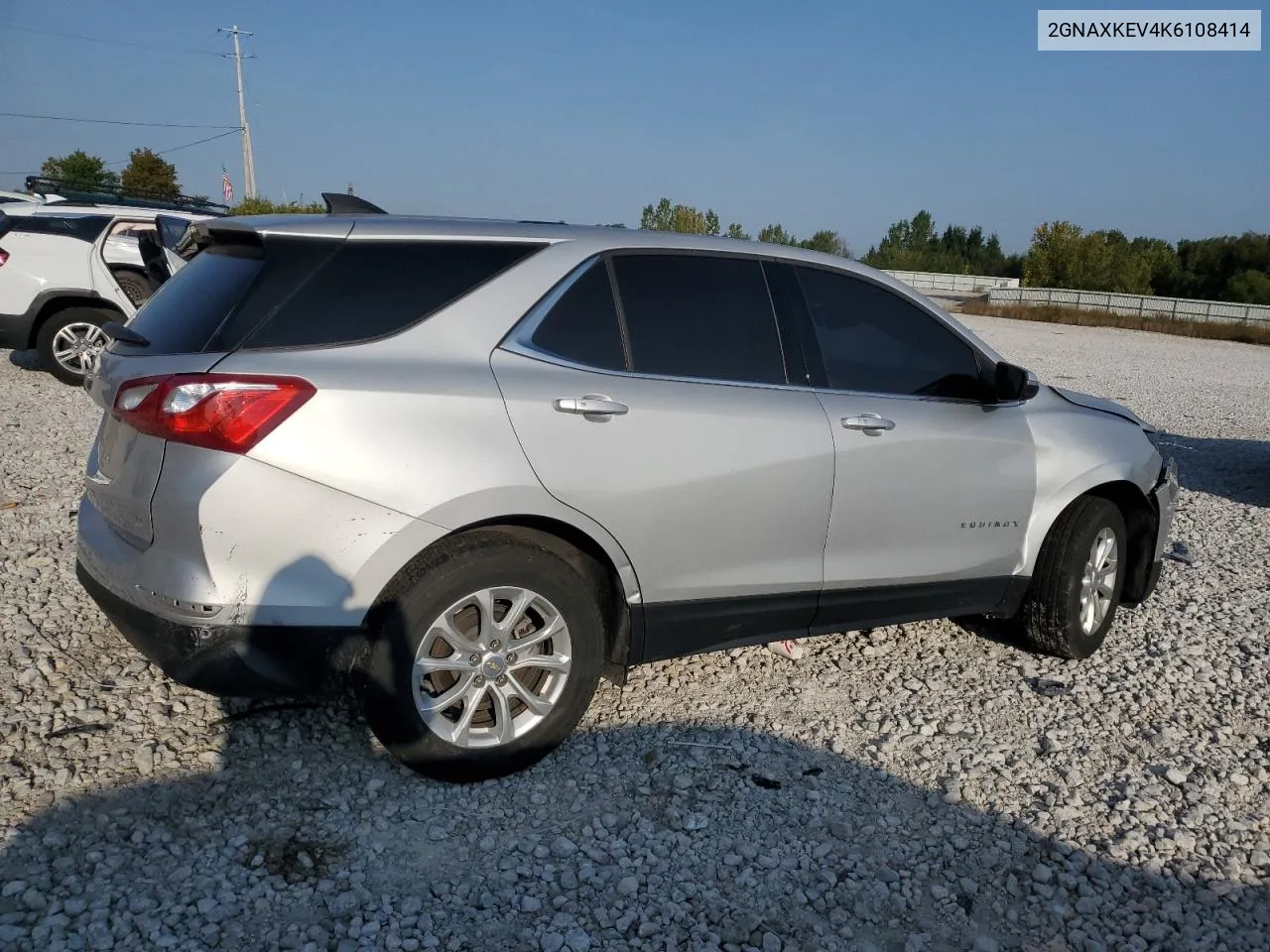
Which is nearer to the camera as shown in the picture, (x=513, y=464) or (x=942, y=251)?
(x=513, y=464)

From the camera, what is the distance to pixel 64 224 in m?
10.4

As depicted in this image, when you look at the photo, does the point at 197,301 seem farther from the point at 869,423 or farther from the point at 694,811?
the point at 869,423

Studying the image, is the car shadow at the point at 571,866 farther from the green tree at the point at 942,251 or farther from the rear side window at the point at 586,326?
the green tree at the point at 942,251

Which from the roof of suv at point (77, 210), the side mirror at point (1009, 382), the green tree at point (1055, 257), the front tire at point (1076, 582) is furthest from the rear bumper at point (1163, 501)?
the green tree at point (1055, 257)

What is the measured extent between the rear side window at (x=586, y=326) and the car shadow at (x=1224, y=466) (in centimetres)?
592

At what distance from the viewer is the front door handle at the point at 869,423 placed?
372 cm

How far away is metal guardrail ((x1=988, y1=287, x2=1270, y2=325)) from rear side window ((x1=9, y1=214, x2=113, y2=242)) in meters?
37.9

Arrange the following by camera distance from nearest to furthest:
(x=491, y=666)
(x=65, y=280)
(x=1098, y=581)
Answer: (x=491, y=666) < (x=1098, y=581) < (x=65, y=280)

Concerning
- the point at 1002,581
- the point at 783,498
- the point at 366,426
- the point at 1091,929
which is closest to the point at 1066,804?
the point at 1091,929

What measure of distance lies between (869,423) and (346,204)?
2142mm

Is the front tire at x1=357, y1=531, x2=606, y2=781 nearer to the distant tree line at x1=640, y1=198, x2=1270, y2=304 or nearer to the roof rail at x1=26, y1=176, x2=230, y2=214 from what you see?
the roof rail at x1=26, y1=176, x2=230, y2=214

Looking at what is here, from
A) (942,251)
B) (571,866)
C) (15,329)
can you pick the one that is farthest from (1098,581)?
(942,251)

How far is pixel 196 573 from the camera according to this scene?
2771 mm

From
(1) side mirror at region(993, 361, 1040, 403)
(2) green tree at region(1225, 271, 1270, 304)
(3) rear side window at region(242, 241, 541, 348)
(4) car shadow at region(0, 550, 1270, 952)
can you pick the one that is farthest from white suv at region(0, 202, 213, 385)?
(2) green tree at region(1225, 271, 1270, 304)
